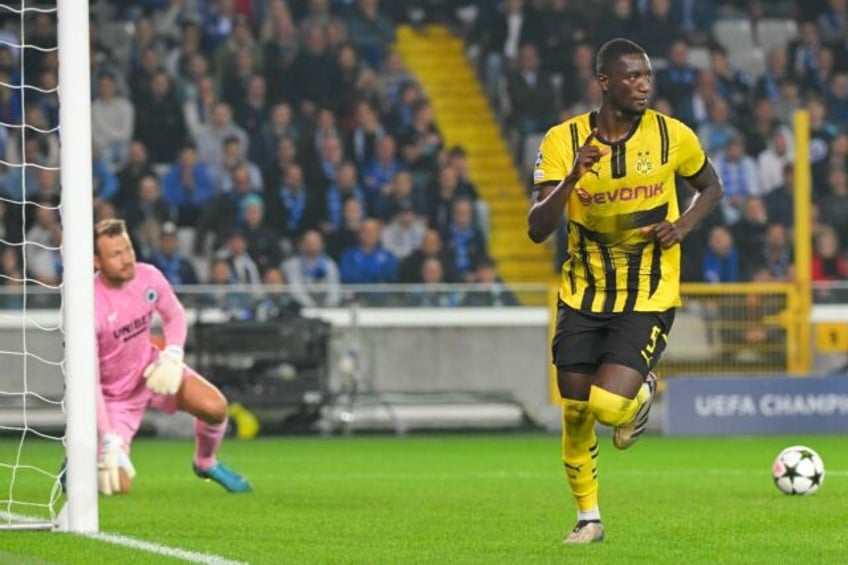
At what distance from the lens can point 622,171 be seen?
8125 mm

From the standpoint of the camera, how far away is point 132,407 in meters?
→ 11.4

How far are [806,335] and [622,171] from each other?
10.7 m

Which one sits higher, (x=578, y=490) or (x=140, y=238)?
(x=140, y=238)

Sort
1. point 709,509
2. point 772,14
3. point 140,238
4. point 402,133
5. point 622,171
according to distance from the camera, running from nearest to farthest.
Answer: point 622,171 → point 709,509 → point 140,238 → point 402,133 → point 772,14

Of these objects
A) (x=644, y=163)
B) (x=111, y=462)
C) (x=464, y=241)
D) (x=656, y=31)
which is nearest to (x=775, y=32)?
(x=656, y=31)

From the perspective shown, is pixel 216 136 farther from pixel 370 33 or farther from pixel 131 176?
pixel 370 33

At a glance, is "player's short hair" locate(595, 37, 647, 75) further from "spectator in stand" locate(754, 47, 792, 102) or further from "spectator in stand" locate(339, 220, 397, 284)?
"spectator in stand" locate(754, 47, 792, 102)

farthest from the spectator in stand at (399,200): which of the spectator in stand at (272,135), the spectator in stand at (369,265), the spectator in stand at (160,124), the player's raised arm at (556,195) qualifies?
the player's raised arm at (556,195)

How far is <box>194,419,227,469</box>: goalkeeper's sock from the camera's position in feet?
36.6

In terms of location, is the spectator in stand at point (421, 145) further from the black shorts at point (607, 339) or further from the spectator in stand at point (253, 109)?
the black shorts at point (607, 339)

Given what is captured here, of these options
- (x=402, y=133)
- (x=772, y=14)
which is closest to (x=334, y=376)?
(x=402, y=133)

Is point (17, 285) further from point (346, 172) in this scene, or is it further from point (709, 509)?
point (709, 509)

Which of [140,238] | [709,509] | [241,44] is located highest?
[241,44]

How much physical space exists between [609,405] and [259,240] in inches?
477
